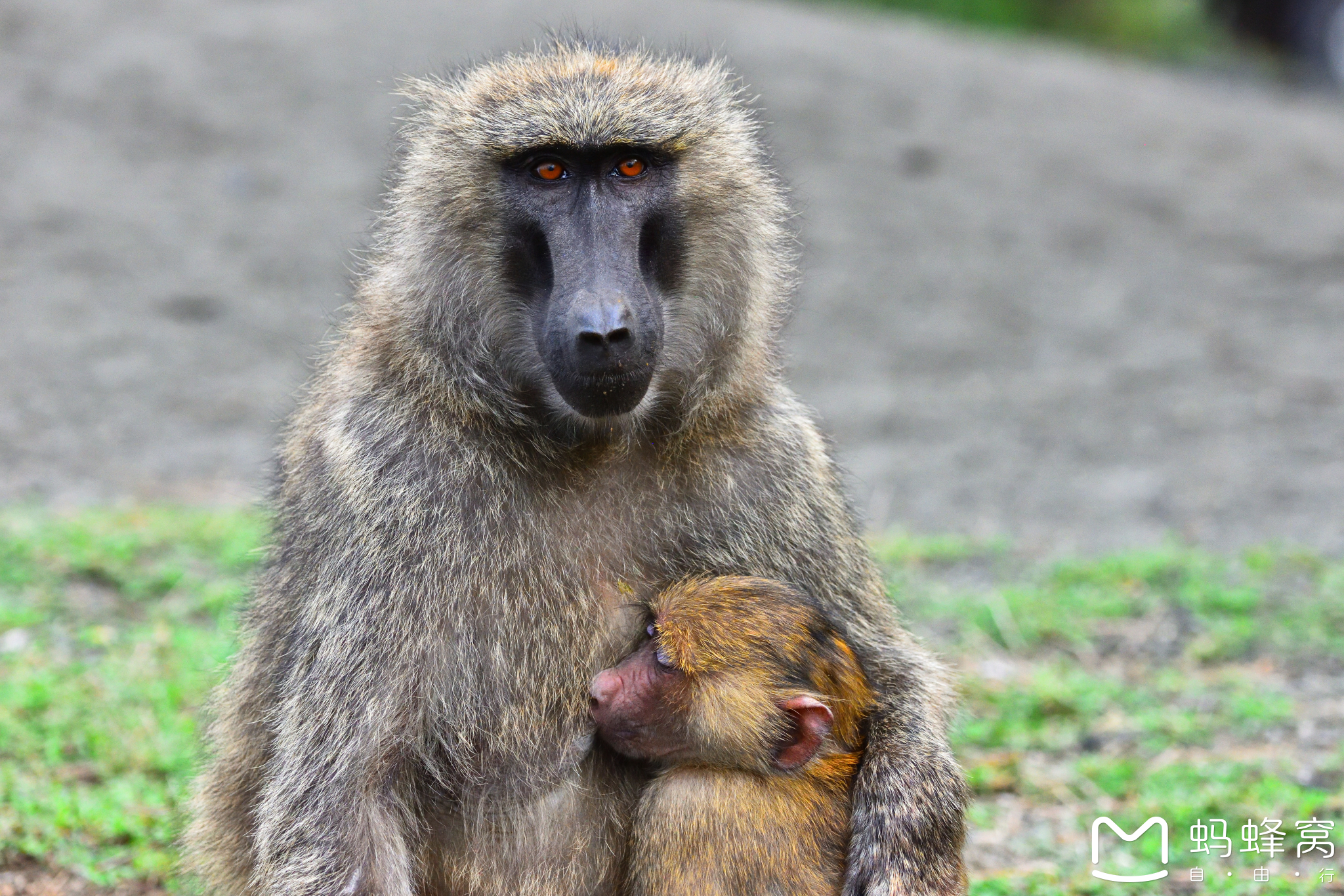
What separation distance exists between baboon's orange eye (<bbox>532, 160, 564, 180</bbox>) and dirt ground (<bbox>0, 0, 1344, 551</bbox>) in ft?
12.2

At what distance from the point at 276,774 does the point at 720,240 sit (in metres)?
1.35

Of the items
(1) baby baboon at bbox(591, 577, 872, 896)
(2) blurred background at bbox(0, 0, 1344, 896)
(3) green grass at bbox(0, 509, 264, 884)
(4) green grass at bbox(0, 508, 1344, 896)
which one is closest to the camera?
(1) baby baboon at bbox(591, 577, 872, 896)

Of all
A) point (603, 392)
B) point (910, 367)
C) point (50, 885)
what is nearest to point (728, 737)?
point (603, 392)

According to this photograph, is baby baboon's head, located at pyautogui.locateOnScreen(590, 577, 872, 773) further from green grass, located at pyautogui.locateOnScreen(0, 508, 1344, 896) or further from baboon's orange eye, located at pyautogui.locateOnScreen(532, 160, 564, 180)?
green grass, located at pyautogui.locateOnScreen(0, 508, 1344, 896)

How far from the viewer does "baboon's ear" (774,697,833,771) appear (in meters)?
2.83

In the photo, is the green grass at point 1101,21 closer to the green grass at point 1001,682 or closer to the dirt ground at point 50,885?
the green grass at point 1001,682

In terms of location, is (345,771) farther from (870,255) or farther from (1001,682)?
(870,255)

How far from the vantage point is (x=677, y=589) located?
115 inches

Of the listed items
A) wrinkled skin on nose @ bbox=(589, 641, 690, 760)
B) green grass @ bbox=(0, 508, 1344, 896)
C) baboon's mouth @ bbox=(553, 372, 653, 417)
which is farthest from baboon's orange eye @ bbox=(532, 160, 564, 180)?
green grass @ bbox=(0, 508, 1344, 896)

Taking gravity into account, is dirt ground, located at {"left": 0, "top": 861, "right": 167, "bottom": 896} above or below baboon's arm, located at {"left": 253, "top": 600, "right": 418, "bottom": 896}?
below

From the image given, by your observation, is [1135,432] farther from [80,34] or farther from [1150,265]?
[80,34]

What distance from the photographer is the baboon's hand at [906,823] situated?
113 inches

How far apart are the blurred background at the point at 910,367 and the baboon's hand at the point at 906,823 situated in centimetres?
82

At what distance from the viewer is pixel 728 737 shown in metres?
2.82
